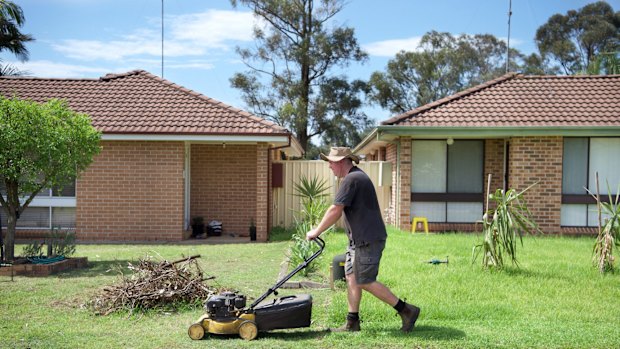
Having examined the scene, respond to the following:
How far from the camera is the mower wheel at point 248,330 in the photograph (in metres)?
6.09

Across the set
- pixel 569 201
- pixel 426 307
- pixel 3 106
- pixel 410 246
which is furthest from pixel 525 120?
pixel 3 106

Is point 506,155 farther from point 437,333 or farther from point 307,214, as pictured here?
point 437,333

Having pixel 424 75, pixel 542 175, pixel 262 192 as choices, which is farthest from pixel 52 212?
pixel 424 75

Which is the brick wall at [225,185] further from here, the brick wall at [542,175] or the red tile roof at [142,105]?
the brick wall at [542,175]

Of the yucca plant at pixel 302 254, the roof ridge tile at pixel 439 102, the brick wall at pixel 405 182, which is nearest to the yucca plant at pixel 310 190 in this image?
the brick wall at pixel 405 182

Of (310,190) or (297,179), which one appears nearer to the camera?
(310,190)

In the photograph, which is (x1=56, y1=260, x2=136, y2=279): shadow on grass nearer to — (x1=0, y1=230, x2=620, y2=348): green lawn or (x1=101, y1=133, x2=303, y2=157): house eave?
(x1=0, y1=230, x2=620, y2=348): green lawn

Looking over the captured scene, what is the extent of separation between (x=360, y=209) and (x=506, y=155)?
34.5 ft

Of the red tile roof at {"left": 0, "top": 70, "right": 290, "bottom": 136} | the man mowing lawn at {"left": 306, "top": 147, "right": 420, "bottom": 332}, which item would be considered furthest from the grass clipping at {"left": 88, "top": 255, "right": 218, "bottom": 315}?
the red tile roof at {"left": 0, "top": 70, "right": 290, "bottom": 136}

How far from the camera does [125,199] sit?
48.1 feet

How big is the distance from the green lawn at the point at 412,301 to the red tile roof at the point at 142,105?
4.08 metres

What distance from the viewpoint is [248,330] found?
6.10m

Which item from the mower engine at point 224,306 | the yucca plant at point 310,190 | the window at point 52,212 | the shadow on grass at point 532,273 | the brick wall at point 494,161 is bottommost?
the shadow on grass at point 532,273

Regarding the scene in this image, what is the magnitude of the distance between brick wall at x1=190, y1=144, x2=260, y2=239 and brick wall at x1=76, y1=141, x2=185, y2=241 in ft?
6.43
